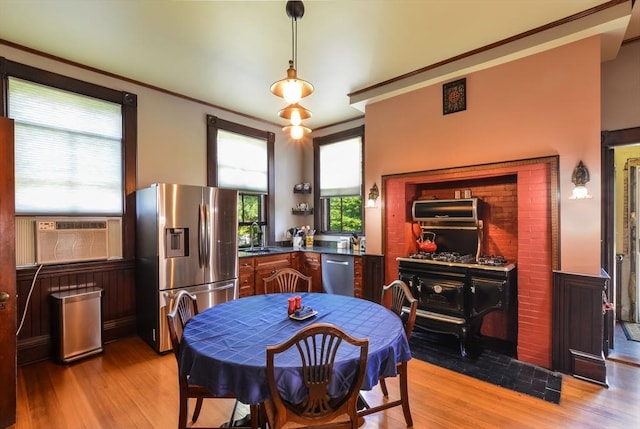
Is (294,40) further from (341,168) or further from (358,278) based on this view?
(358,278)

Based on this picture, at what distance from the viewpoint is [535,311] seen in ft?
9.33

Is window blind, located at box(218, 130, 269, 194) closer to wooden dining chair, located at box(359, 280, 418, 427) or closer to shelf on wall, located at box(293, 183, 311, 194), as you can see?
shelf on wall, located at box(293, 183, 311, 194)

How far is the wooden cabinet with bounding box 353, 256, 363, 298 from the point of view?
411 cm

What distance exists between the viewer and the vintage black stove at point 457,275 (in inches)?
116

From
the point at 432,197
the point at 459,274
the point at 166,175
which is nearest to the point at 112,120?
the point at 166,175

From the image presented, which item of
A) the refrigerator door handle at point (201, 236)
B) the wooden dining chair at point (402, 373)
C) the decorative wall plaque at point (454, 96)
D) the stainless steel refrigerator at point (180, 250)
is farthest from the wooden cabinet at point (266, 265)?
the decorative wall plaque at point (454, 96)

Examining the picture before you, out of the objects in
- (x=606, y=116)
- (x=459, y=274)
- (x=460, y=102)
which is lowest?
(x=459, y=274)

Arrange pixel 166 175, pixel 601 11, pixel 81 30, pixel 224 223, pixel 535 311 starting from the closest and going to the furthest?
pixel 601 11
pixel 81 30
pixel 535 311
pixel 224 223
pixel 166 175

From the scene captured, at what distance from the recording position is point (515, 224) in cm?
A: 322

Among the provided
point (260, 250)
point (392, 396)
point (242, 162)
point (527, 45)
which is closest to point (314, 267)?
point (260, 250)

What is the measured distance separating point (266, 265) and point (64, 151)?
2660 millimetres

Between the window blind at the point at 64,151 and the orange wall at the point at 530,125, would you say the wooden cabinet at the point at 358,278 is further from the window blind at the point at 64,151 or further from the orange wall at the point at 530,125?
the window blind at the point at 64,151

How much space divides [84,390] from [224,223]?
1.96 metres

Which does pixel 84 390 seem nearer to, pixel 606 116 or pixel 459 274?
pixel 459 274
